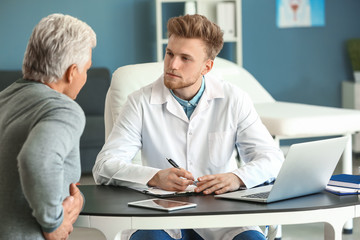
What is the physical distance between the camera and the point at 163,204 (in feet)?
5.22

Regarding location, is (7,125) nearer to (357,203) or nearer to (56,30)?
(56,30)

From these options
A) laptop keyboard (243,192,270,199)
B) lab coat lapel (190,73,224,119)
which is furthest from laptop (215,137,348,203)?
lab coat lapel (190,73,224,119)

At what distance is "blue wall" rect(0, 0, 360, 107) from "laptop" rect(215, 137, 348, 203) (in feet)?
12.8

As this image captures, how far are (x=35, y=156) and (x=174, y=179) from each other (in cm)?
62

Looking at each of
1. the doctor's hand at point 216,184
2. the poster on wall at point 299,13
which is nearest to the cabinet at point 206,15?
the poster on wall at point 299,13

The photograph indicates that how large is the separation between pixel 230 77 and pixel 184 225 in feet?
6.39

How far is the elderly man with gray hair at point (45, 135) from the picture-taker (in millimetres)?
1284

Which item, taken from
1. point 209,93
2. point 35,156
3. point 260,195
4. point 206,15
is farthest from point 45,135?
point 206,15

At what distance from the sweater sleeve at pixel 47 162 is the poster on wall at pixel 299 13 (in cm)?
464

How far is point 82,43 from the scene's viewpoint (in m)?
1.47

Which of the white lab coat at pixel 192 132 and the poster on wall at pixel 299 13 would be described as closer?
the white lab coat at pixel 192 132

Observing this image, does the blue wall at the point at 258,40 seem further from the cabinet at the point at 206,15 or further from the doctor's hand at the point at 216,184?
the doctor's hand at the point at 216,184

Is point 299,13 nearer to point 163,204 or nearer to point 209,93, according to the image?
point 209,93

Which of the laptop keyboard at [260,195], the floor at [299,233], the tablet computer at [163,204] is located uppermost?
the tablet computer at [163,204]
